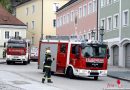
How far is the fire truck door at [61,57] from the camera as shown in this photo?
Result: 32.1 m

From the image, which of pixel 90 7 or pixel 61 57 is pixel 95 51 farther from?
pixel 90 7

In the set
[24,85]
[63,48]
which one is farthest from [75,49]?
[24,85]

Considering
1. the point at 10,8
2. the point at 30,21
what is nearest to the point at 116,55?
the point at 30,21

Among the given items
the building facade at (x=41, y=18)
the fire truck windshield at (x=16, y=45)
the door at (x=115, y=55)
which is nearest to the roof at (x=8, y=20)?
the building facade at (x=41, y=18)

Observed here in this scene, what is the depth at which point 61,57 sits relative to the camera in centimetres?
3250

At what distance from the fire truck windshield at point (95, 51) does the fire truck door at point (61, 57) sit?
189 cm

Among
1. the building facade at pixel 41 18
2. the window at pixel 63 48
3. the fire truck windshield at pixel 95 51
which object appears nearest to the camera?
the fire truck windshield at pixel 95 51

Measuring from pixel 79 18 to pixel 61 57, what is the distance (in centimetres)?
3394

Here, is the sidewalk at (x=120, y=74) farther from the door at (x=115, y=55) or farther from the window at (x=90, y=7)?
the window at (x=90, y=7)

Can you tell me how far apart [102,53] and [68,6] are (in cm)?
4052

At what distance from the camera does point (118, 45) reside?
5022cm

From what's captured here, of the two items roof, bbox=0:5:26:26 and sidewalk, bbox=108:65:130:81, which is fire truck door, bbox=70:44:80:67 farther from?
roof, bbox=0:5:26:26

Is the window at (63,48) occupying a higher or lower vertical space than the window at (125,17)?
lower

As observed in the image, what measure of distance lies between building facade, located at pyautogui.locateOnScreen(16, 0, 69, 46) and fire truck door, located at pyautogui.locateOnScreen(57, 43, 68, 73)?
55.0 m
